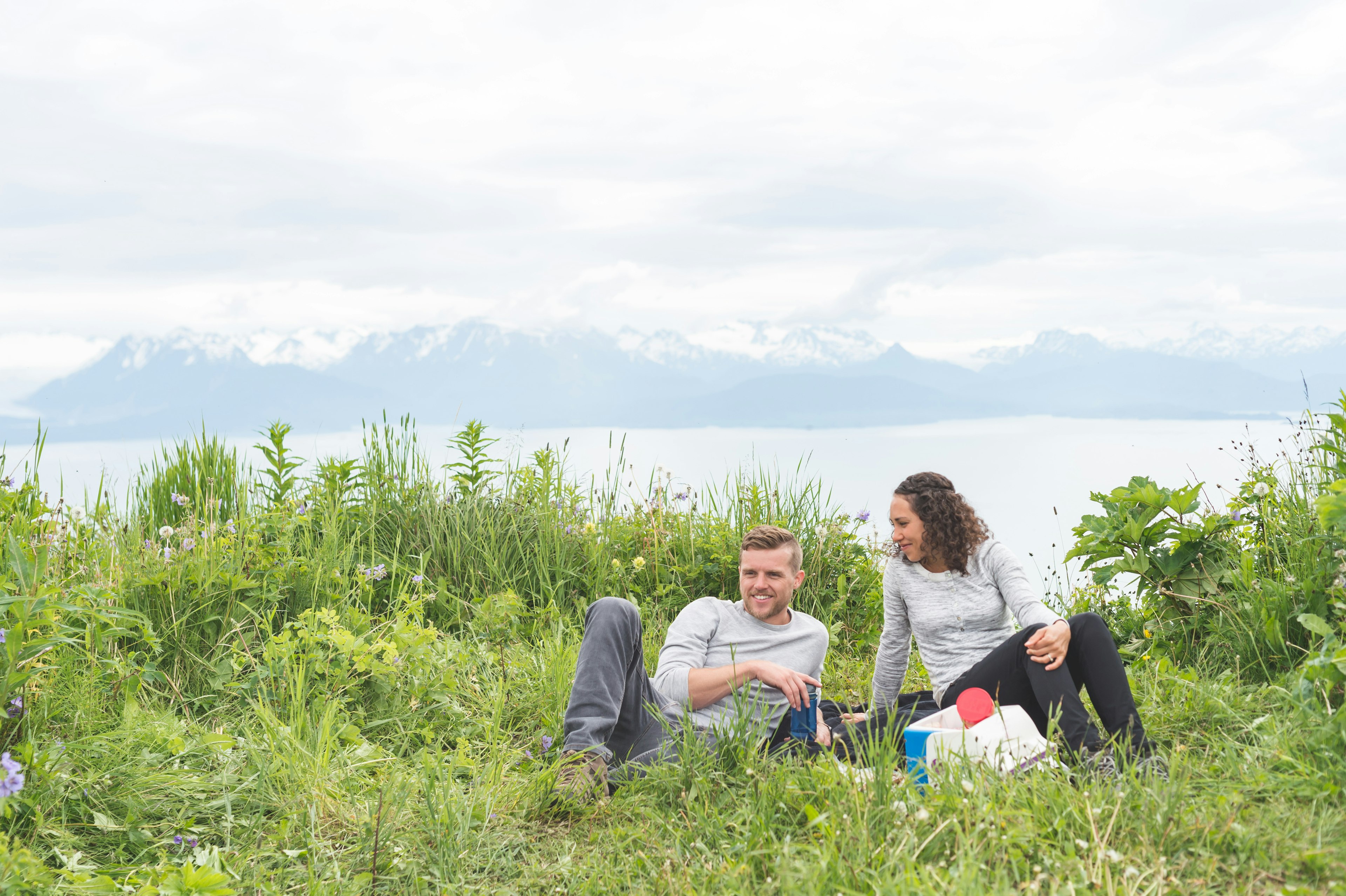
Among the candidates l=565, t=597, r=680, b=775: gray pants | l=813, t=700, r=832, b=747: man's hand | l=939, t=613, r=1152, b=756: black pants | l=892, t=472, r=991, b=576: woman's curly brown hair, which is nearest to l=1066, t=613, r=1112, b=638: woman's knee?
l=939, t=613, r=1152, b=756: black pants

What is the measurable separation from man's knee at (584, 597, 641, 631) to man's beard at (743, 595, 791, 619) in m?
0.50

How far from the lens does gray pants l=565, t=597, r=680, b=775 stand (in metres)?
3.53

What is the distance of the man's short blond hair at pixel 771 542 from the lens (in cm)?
392

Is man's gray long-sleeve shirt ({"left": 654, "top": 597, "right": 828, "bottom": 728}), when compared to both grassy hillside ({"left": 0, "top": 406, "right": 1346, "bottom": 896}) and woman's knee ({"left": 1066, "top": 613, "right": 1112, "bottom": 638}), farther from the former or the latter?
woman's knee ({"left": 1066, "top": 613, "right": 1112, "bottom": 638})

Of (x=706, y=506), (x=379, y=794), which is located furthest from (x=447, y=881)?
(x=706, y=506)

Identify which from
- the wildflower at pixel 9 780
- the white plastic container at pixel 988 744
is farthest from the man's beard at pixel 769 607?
the wildflower at pixel 9 780

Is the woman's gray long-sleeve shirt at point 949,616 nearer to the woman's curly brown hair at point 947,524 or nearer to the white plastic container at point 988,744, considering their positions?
the woman's curly brown hair at point 947,524

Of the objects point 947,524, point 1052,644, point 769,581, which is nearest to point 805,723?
point 769,581

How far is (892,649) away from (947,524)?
0.60 meters

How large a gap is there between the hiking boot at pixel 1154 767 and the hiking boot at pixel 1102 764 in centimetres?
7

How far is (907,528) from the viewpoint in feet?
13.3

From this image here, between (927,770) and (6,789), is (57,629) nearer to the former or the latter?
(6,789)

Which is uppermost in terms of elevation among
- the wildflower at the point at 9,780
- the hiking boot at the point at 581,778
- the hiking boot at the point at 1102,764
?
the wildflower at the point at 9,780

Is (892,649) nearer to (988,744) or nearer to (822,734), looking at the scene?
(822,734)
